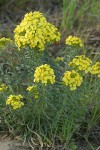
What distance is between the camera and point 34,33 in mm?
2697

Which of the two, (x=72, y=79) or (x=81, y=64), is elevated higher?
(x=81, y=64)

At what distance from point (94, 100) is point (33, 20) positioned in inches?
32.8

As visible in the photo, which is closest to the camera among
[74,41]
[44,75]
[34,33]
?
[44,75]

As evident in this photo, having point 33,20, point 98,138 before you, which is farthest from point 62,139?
point 33,20

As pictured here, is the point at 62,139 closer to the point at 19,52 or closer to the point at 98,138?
the point at 98,138

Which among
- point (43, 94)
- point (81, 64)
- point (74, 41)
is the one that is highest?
point (74, 41)

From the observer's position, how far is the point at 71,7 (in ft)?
14.5

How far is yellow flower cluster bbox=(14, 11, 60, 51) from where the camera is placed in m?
2.68

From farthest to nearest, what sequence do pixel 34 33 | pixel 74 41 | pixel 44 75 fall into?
pixel 74 41 < pixel 34 33 < pixel 44 75

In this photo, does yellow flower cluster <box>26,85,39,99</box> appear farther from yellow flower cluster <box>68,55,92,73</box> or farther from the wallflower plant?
yellow flower cluster <box>68,55,92,73</box>

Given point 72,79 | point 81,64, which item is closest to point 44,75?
point 72,79

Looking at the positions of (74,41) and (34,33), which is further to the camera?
Result: (74,41)

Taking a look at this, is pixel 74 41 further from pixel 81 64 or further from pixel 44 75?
pixel 44 75

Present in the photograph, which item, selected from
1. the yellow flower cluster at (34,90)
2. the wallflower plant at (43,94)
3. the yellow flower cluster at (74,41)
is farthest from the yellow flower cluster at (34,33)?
the yellow flower cluster at (34,90)
